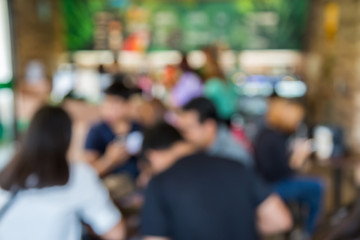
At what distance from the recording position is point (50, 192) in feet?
6.15

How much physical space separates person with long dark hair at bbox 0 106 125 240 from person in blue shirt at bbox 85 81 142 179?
1061mm

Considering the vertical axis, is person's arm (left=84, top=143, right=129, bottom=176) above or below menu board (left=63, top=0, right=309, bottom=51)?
below

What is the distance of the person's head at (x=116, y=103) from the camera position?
322 cm

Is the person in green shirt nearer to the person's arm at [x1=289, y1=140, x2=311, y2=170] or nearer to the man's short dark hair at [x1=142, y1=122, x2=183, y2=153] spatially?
the person's arm at [x1=289, y1=140, x2=311, y2=170]

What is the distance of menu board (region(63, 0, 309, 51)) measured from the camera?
25.1 ft

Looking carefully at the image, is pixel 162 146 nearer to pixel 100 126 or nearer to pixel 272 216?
pixel 272 216

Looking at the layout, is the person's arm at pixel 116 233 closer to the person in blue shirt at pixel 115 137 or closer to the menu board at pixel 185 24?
the person in blue shirt at pixel 115 137

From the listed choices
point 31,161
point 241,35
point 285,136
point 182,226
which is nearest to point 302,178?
point 285,136

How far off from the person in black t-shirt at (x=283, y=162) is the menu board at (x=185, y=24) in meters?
4.07

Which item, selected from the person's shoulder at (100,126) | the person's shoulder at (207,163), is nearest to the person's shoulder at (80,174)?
the person's shoulder at (207,163)

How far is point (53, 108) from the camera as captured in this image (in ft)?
6.77

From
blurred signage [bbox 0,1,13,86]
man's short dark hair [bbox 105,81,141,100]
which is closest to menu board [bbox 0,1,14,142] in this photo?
blurred signage [bbox 0,1,13,86]

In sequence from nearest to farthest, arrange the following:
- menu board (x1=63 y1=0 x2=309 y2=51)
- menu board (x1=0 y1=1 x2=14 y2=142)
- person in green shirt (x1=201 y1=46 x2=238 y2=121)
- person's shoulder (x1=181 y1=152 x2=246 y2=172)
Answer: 1. person's shoulder (x1=181 y1=152 x2=246 y2=172)
2. person in green shirt (x1=201 y1=46 x2=238 y2=121)
3. menu board (x1=0 y1=1 x2=14 y2=142)
4. menu board (x1=63 y1=0 x2=309 y2=51)

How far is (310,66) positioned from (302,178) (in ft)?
13.0
